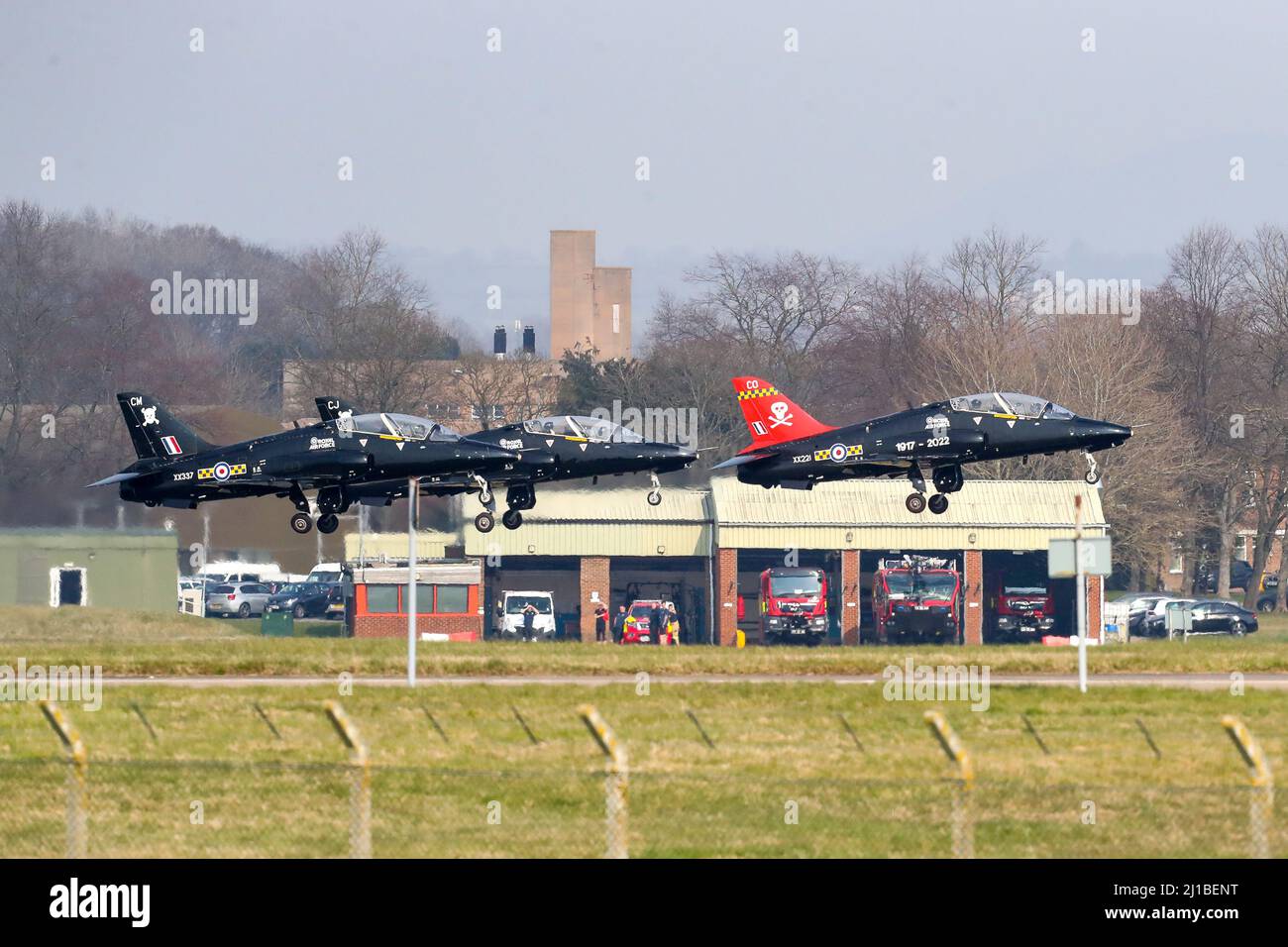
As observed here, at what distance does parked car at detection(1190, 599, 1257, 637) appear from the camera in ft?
215

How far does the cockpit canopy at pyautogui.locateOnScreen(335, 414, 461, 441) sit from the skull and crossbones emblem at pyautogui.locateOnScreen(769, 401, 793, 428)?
8902mm

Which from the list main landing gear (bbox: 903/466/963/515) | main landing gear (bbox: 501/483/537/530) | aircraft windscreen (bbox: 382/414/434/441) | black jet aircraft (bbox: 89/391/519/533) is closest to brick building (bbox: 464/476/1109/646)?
main landing gear (bbox: 501/483/537/530)

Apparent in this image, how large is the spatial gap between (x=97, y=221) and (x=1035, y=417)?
4487 inches

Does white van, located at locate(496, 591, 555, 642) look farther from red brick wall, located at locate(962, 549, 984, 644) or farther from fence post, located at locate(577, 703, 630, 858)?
fence post, located at locate(577, 703, 630, 858)

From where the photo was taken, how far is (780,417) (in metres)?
51.0

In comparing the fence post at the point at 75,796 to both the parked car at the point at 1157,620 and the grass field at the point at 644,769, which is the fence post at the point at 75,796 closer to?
the grass field at the point at 644,769

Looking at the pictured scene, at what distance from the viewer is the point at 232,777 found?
20969 mm

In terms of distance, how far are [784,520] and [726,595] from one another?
354 cm

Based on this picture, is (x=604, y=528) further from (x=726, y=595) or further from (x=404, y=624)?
(x=404, y=624)

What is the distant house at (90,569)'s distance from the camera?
56188 millimetres

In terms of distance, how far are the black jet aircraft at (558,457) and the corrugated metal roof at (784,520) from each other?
1704cm

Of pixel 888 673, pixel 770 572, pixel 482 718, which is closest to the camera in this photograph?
pixel 482 718
